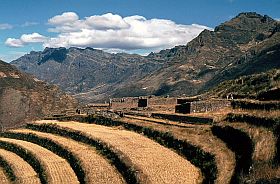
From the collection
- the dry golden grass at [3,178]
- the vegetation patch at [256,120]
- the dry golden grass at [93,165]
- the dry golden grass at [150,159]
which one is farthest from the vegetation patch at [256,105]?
the dry golden grass at [3,178]

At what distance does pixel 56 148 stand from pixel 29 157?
7.97 feet

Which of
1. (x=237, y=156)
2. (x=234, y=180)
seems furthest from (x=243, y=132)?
(x=234, y=180)

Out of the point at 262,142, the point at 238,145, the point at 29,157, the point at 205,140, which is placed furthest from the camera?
the point at 29,157

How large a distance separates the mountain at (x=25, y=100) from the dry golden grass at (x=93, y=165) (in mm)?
47374

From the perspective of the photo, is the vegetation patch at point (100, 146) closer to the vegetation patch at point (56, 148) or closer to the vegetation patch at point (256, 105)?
the vegetation patch at point (56, 148)

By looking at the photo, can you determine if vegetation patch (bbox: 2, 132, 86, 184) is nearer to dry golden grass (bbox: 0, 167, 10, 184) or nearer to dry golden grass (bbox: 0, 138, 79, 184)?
dry golden grass (bbox: 0, 138, 79, 184)

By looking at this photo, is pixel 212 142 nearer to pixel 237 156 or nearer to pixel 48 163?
pixel 237 156

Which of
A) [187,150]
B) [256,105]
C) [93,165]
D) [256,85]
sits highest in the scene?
[256,85]

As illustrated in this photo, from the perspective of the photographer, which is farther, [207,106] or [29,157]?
[29,157]

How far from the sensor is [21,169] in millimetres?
36250

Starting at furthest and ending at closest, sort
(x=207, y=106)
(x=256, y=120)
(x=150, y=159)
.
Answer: (x=207, y=106), (x=150, y=159), (x=256, y=120)

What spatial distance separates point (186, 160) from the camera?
90.7 feet

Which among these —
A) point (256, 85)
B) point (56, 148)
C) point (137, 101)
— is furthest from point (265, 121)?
point (137, 101)

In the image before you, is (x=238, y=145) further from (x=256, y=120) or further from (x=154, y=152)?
(x=154, y=152)
